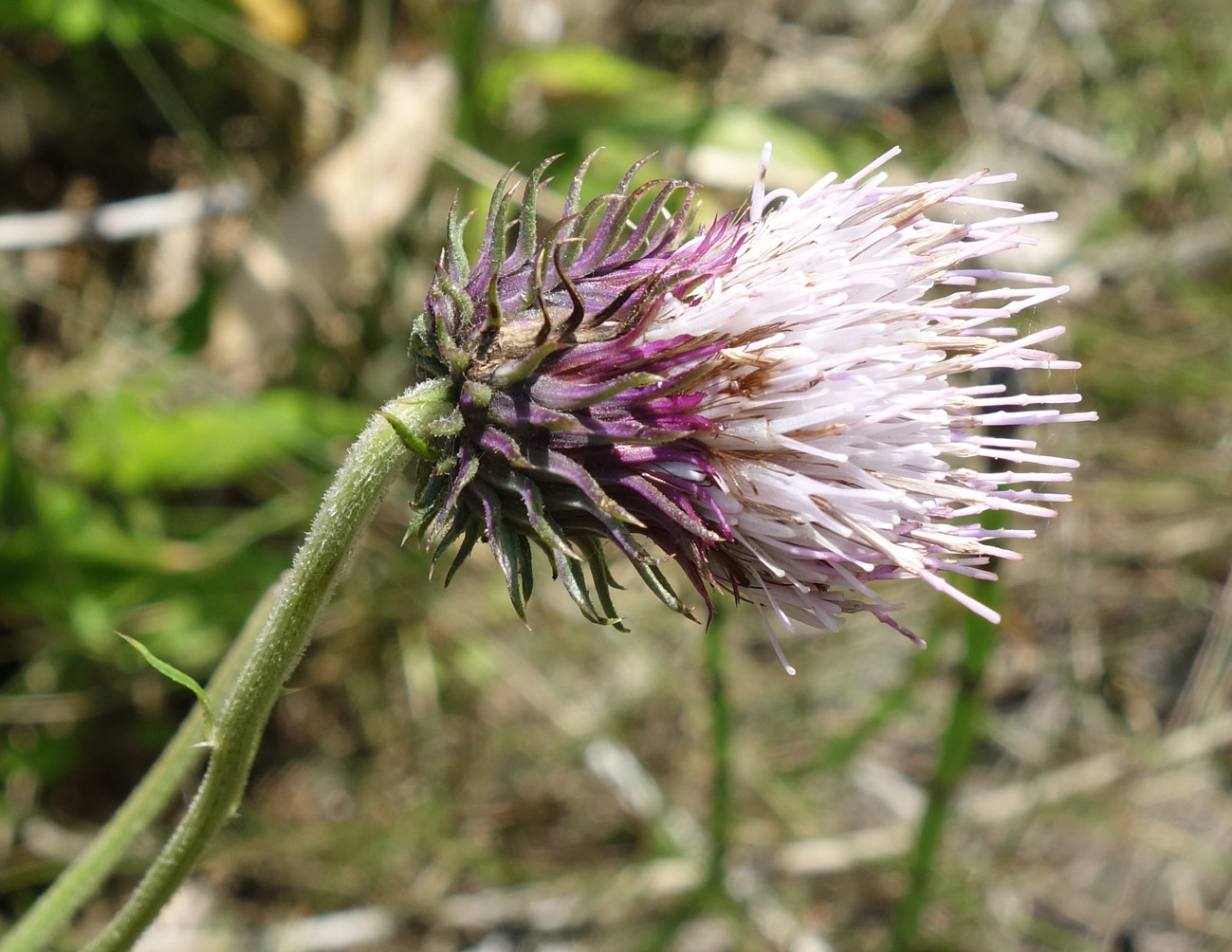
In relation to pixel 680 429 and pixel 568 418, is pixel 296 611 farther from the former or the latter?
pixel 680 429

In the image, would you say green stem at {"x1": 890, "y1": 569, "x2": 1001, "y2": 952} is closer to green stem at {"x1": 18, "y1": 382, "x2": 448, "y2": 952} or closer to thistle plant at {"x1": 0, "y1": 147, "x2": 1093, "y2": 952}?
thistle plant at {"x1": 0, "y1": 147, "x2": 1093, "y2": 952}

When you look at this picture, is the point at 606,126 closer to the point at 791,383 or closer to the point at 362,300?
the point at 362,300

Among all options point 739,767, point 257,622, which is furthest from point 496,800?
point 257,622

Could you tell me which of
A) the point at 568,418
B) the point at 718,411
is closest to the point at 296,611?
the point at 568,418

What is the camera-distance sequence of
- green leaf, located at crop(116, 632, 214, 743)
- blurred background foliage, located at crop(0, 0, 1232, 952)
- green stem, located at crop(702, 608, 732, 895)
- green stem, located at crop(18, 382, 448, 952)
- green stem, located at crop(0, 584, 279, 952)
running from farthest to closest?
blurred background foliage, located at crop(0, 0, 1232, 952) < green stem, located at crop(702, 608, 732, 895) < green stem, located at crop(0, 584, 279, 952) < green stem, located at crop(18, 382, 448, 952) < green leaf, located at crop(116, 632, 214, 743)

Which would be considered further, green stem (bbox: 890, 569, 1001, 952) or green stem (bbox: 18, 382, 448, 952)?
green stem (bbox: 890, 569, 1001, 952)

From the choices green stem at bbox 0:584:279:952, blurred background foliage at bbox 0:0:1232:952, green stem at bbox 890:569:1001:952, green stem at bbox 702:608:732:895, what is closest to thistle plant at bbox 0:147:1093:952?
green stem at bbox 0:584:279:952

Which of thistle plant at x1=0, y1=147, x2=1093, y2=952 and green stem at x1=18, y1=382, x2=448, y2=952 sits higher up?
thistle plant at x1=0, y1=147, x2=1093, y2=952

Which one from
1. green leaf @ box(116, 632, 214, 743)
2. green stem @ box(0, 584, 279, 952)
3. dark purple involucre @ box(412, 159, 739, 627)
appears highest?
dark purple involucre @ box(412, 159, 739, 627)
